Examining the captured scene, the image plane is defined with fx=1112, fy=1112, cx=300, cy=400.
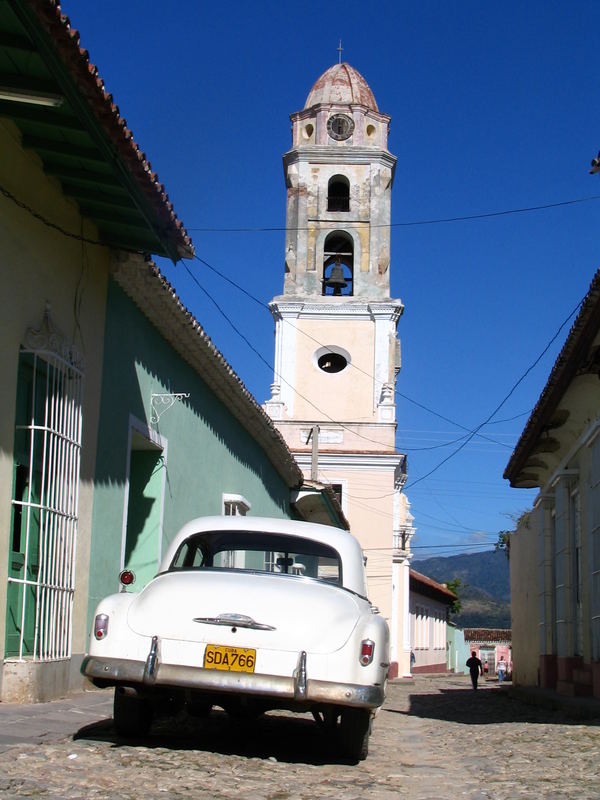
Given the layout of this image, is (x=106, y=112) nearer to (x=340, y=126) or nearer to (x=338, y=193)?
(x=338, y=193)

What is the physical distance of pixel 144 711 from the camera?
646cm

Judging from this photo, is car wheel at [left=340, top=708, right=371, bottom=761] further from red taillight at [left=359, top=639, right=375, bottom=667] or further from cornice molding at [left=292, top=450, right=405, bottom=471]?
cornice molding at [left=292, top=450, right=405, bottom=471]

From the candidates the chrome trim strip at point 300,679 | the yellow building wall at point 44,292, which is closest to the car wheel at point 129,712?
the chrome trim strip at point 300,679

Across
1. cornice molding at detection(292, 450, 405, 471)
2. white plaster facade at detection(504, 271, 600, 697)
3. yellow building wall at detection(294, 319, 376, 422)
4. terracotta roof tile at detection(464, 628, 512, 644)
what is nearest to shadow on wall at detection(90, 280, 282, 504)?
white plaster facade at detection(504, 271, 600, 697)

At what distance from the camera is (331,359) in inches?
1433

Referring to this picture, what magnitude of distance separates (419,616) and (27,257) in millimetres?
40771

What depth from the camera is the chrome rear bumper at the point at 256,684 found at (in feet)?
19.1

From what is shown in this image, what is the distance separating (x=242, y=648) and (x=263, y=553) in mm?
1478

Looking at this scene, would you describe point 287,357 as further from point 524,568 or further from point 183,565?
point 183,565

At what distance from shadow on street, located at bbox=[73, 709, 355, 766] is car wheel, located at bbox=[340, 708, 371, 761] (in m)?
0.10

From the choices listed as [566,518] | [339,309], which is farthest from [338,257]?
[566,518]

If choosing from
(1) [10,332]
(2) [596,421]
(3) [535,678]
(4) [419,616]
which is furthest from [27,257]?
(4) [419,616]

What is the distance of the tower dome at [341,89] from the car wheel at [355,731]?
104ft

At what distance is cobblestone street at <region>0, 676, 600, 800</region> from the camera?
5.14 meters
